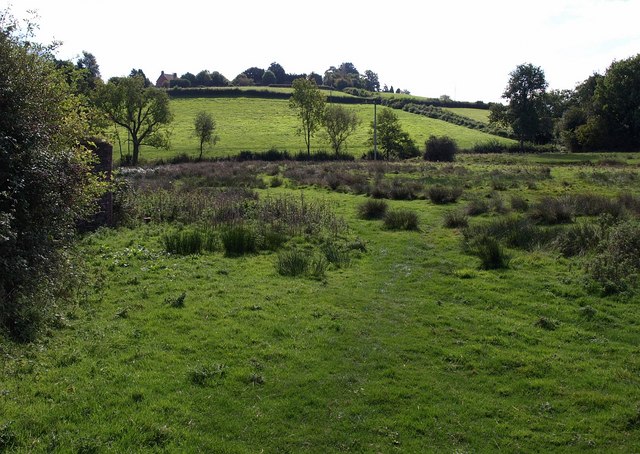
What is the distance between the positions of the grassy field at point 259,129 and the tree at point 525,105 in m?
3.77

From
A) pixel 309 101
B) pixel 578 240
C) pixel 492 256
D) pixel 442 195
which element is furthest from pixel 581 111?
pixel 492 256

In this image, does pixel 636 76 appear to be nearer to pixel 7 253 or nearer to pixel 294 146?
pixel 294 146

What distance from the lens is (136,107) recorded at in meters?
58.0

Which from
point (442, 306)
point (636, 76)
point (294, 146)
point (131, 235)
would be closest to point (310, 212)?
point (131, 235)

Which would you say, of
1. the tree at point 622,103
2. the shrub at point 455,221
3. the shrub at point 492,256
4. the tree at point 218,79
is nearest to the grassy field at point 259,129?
the tree at point 622,103

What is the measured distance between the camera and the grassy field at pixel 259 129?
68562 millimetres

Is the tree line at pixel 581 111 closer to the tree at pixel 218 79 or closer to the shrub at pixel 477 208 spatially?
the shrub at pixel 477 208

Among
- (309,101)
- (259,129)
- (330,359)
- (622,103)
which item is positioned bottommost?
(330,359)

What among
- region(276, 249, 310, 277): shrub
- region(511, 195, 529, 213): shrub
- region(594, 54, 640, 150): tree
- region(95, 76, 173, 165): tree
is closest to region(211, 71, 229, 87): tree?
region(95, 76, 173, 165): tree

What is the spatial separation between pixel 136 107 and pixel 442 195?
143ft

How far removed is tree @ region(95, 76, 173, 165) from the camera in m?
56.2

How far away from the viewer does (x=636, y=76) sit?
6794 centimetres

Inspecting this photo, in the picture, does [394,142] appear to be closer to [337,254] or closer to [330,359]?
[337,254]

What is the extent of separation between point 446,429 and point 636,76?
253 feet
